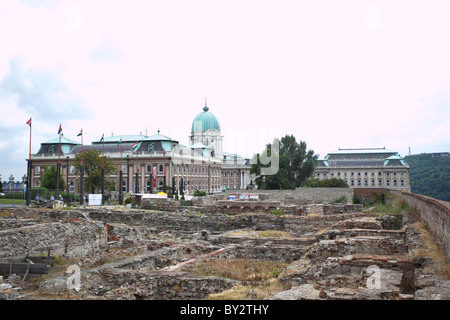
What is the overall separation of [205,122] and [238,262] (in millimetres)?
105467

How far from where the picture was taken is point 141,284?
1213 cm

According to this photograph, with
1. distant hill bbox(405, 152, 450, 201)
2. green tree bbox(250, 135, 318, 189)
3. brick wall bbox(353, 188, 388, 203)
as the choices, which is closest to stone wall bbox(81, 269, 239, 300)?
brick wall bbox(353, 188, 388, 203)

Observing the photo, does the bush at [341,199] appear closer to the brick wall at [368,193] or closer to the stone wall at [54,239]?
the brick wall at [368,193]

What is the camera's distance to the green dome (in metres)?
120

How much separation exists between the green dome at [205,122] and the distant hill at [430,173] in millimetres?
58151

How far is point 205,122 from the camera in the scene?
120m

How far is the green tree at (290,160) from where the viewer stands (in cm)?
7338

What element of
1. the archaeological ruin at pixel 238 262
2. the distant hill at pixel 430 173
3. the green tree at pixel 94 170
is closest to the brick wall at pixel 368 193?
the archaeological ruin at pixel 238 262

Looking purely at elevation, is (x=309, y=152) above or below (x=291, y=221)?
above

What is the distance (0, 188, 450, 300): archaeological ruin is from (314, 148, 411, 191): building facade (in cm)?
8996

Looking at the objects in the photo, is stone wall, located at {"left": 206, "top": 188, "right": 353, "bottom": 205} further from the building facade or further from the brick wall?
the building facade

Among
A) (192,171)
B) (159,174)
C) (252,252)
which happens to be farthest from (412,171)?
(252,252)
